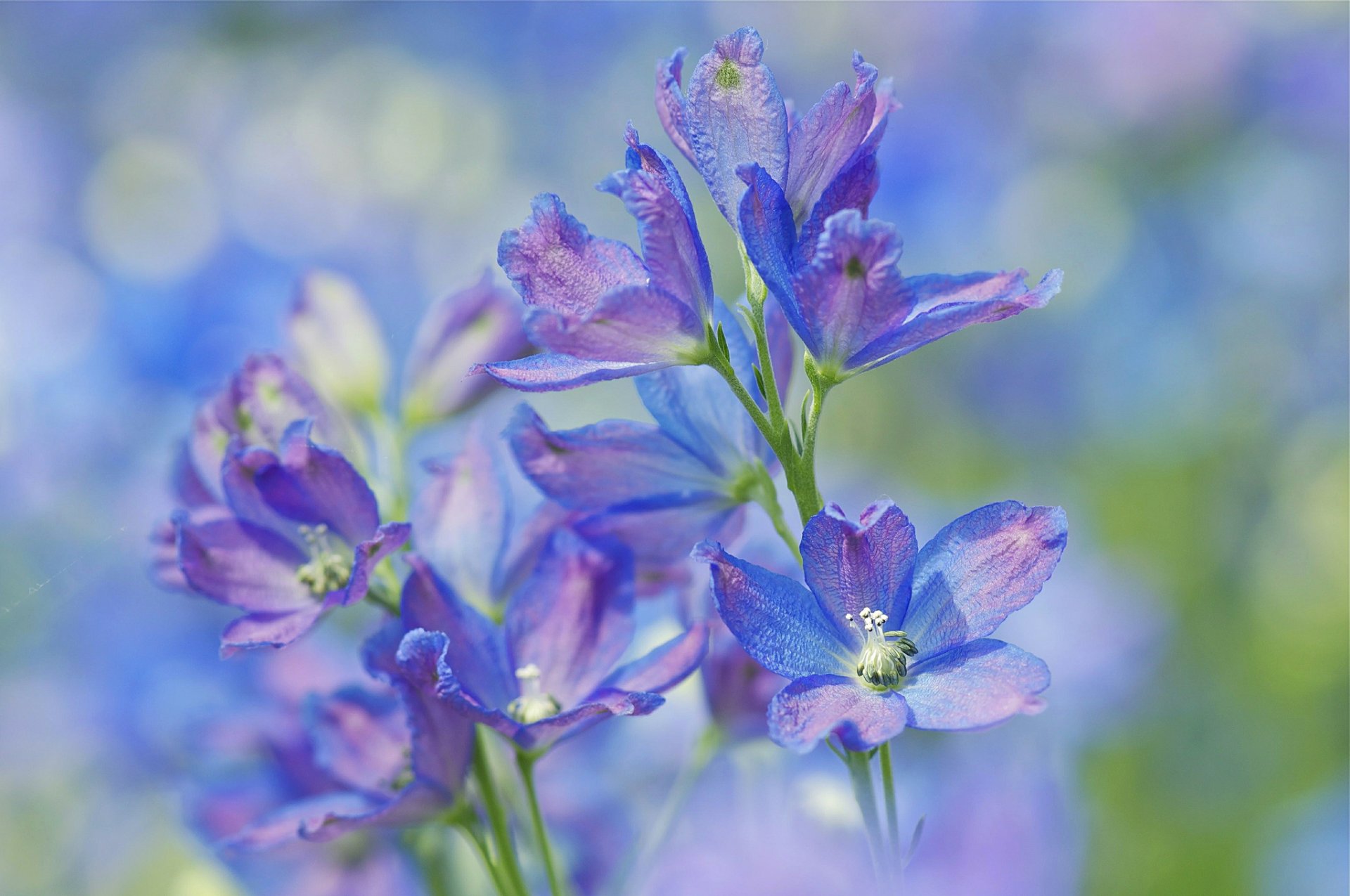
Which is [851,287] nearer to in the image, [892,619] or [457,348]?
[892,619]

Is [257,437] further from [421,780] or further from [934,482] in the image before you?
[934,482]

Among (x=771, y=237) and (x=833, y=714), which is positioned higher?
(x=771, y=237)

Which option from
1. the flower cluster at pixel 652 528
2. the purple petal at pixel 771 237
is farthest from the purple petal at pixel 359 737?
the purple petal at pixel 771 237

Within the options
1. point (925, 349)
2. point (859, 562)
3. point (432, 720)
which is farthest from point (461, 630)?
point (925, 349)

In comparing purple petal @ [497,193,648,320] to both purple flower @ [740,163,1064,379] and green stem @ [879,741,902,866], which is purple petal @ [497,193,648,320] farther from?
green stem @ [879,741,902,866]

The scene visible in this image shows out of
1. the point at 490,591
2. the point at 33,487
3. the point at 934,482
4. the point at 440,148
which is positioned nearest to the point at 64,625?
the point at 33,487
